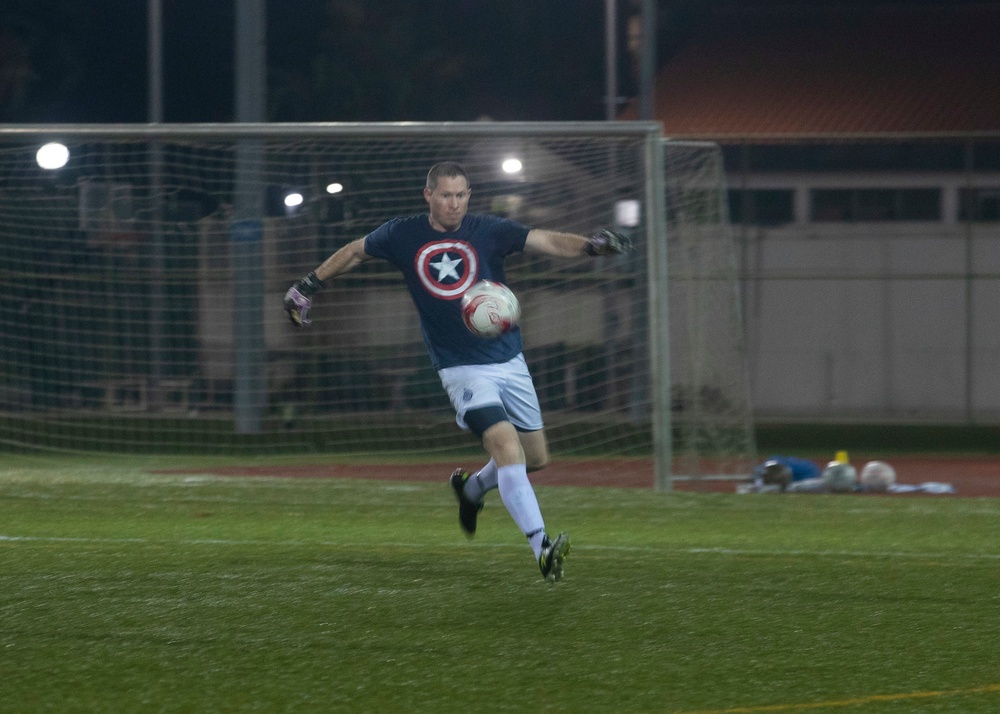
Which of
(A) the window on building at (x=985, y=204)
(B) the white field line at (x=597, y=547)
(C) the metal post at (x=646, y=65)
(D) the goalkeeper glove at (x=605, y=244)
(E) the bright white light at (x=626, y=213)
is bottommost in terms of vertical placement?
(B) the white field line at (x=597, y=547)

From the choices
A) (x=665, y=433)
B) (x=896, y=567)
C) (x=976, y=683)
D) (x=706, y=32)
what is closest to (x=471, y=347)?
(x=896, y=567)

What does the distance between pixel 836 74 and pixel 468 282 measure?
847 inches

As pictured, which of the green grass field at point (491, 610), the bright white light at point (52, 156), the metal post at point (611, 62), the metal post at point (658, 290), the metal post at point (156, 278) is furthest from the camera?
the metal post at point (611, 62)

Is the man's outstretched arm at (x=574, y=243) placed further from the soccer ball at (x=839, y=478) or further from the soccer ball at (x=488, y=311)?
the soccer ball at (x=839, y=478)

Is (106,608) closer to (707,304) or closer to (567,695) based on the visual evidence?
(567,695)

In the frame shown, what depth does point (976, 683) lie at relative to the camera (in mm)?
4230

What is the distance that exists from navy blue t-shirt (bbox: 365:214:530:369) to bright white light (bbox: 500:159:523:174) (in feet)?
20.6

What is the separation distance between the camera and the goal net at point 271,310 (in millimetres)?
11977

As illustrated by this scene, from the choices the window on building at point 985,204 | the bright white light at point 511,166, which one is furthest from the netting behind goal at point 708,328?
the window on building at point 985,204

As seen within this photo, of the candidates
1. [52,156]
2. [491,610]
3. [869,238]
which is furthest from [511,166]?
[869,238]

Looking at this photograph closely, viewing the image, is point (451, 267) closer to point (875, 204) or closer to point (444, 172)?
point (444, 172)

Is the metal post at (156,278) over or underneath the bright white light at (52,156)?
underneath

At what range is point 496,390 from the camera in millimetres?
6105

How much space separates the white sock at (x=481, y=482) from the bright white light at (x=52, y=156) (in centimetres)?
587
